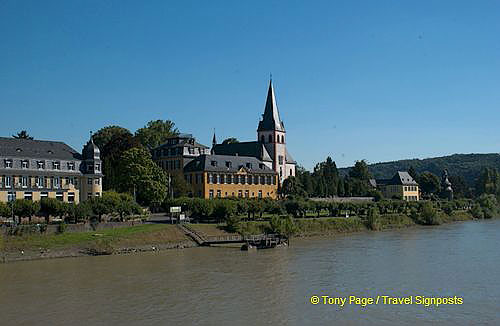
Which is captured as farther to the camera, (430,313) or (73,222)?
(73,222)

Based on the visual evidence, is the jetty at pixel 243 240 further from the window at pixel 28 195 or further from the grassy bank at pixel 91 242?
the window at pixel 28 195

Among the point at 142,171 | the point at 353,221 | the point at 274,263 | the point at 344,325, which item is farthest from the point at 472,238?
the point at 344,325

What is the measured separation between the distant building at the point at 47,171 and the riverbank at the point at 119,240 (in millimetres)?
12683

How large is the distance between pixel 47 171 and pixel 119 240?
657 inches

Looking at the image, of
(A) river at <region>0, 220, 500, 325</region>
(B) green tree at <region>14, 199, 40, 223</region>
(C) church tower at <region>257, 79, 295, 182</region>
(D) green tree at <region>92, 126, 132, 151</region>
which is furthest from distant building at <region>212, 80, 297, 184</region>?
(B) green tree at <region>14, 199, 40, 223</region>

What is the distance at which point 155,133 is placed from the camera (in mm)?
101375

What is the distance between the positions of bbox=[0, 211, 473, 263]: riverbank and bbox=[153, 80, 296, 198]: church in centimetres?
1967

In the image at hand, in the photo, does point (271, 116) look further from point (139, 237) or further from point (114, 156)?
point (139, 237)

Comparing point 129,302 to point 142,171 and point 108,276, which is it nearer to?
point 108,276

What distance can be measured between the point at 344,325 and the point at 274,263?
18.2m

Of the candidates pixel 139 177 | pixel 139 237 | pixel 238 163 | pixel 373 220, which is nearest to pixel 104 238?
pixel 139 237

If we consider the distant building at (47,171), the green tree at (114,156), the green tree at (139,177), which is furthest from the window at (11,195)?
the green tree at (114,156)

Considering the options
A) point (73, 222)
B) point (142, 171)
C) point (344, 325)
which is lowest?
point (344, 325)

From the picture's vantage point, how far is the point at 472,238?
59125mm
